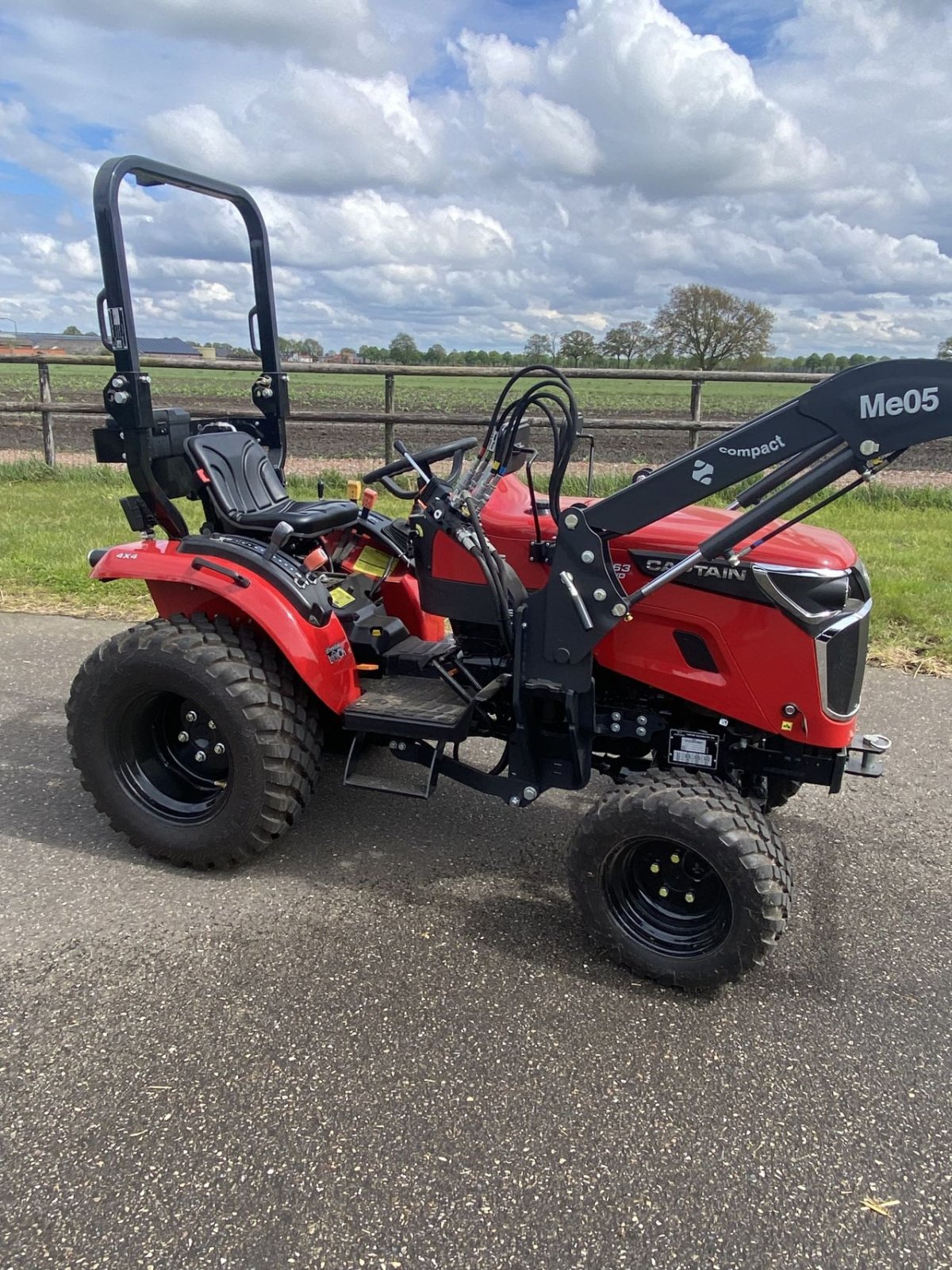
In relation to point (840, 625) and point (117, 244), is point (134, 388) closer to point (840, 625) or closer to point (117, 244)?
point (117, 244)

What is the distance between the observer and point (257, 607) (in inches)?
114

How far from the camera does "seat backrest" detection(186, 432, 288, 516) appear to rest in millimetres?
3318

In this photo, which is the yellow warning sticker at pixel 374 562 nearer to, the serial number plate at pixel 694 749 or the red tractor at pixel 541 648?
the red tractor at pixel 541 648

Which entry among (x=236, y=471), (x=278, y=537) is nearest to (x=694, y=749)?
(x=278, y=537)

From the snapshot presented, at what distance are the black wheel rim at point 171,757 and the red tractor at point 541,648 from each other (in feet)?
0.03

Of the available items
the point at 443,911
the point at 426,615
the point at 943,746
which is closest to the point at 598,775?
the point at 426,615

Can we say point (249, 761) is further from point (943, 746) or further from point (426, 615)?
point (943, 746)

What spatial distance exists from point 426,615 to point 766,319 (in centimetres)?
2092

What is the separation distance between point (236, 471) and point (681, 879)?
216 cm

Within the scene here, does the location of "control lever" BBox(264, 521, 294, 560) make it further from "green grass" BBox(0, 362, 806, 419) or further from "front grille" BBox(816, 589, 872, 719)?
"green grass" BBox(0, 362, 806, 419)

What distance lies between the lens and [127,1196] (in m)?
1.88

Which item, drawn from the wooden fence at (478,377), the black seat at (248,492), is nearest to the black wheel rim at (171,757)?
the black seat at (248,492)

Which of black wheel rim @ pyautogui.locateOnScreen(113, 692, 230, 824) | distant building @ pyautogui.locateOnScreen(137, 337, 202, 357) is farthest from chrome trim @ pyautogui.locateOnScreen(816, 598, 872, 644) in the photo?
distant building @ pyautogui.locateOnScreen(137, 337, 202, 357)

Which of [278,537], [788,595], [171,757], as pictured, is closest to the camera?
[788,595]
